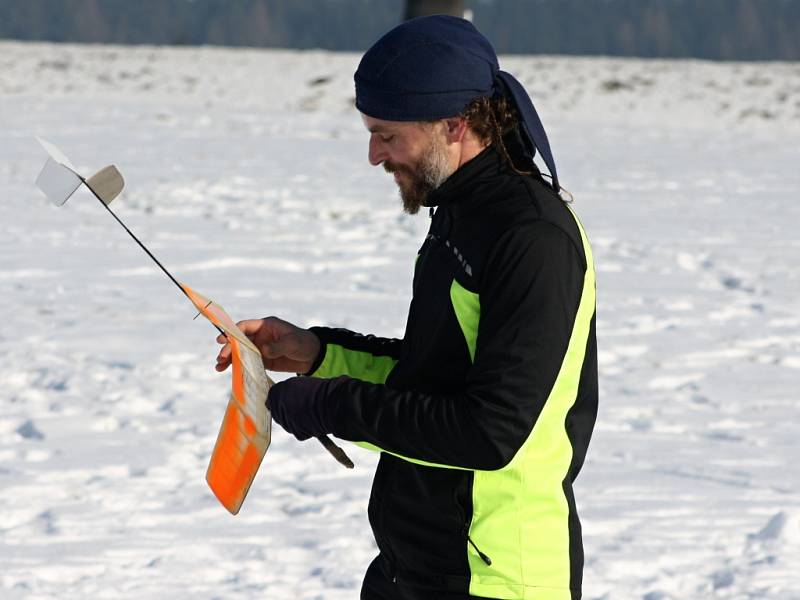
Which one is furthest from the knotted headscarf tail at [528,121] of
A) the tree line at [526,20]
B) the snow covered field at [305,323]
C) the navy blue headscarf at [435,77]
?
the tree line at [526,20]

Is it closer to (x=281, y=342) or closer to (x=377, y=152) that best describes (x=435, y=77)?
(x=377, y=152)

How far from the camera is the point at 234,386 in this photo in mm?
1959

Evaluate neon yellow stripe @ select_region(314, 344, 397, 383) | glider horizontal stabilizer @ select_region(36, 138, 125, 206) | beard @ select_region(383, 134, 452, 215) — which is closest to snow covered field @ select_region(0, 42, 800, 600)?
neon yellow stripe @ select_region(314, 344, 397, 383)

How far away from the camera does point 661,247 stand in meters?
8.24

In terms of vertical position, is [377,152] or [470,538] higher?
[377,152]

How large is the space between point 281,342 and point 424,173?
518 millimetres

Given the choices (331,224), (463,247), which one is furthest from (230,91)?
(463,247)

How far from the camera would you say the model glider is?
194 cm

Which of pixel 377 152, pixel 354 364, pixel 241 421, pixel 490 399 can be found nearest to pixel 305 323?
pixel 354 364

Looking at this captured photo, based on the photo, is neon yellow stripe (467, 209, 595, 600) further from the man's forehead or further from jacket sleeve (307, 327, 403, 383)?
jacket sleeve (307, 327, 403, 383)

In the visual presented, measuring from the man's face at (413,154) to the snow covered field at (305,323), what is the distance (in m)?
1.92

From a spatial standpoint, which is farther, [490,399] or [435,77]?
[435,77]

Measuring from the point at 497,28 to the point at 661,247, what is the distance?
11791 cm

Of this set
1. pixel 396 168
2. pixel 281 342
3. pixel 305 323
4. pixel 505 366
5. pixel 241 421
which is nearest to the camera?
pixel 505 366
